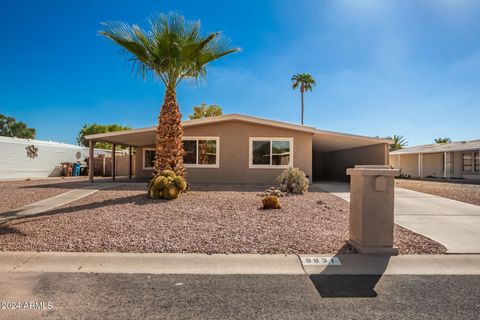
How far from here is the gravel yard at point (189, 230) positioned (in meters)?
4.42

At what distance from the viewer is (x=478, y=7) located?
30.5ft

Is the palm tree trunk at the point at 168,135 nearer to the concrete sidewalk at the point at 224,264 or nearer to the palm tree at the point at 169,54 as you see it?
the palm tree at the point at 169,54

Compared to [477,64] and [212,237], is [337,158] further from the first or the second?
[212,237]

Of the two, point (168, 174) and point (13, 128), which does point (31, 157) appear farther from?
point (13, 128)

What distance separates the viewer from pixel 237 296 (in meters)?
2.93

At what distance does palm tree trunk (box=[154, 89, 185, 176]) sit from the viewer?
9.12 metres

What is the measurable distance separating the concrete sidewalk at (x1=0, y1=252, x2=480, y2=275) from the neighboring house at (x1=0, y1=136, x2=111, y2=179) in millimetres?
18314

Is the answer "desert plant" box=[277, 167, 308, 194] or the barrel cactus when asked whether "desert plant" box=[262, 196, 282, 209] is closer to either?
the barrel cactus

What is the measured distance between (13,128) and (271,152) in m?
60.4

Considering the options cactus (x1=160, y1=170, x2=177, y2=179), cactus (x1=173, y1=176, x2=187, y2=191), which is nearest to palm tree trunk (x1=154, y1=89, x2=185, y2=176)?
cactus (x1=160, y1=170, x2=177, y2=179)

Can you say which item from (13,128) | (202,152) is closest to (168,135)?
(202,152)

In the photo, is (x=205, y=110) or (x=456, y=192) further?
(x=205, y=110)

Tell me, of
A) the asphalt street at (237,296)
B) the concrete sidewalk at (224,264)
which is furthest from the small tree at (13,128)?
the asphalt street at (237,296)

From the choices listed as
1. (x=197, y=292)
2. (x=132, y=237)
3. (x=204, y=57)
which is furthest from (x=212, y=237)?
(x=204, y=57)
